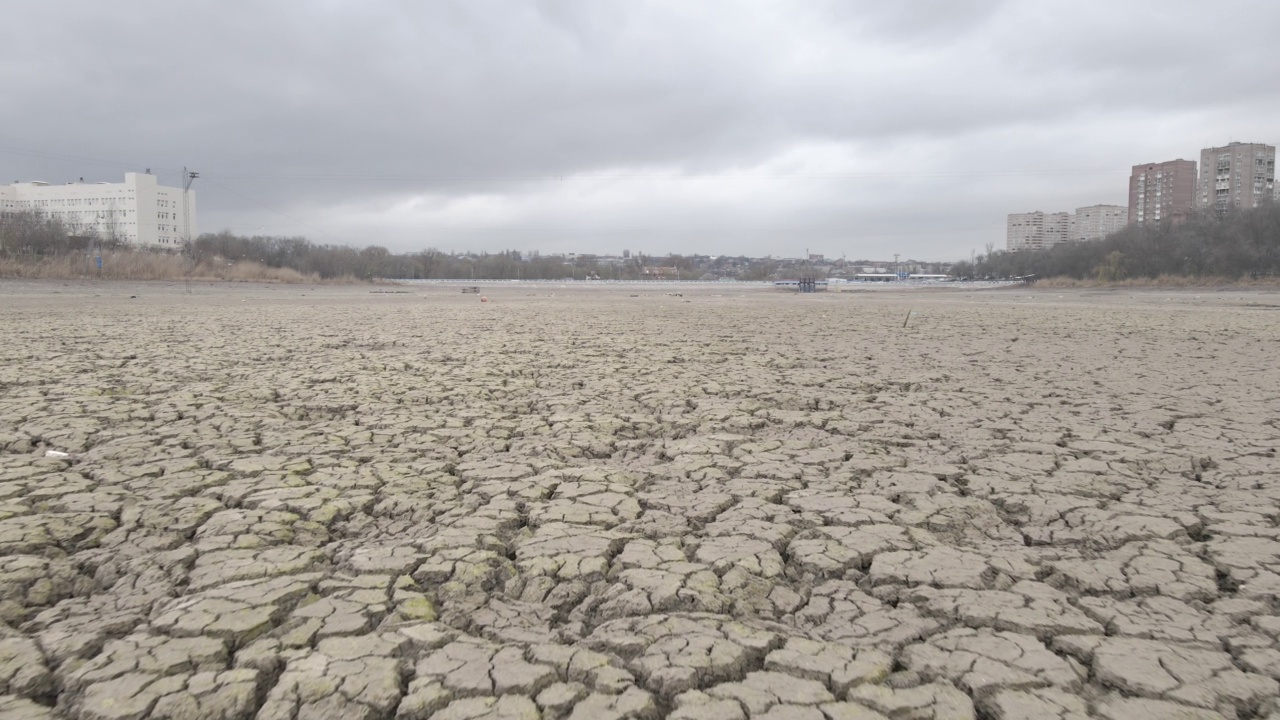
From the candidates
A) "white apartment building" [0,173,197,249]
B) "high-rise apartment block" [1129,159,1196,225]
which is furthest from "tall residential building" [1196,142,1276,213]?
"white apartment building" [0,173,197,249]

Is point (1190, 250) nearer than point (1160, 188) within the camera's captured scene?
Yes

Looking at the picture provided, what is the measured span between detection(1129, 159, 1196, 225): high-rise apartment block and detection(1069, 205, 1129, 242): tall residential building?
2223cm

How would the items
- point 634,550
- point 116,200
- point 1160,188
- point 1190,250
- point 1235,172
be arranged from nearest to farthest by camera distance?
1. point 634,550
2. point 1190,250
3. point 116,200
4. point 1235,172
5. point 1160,188

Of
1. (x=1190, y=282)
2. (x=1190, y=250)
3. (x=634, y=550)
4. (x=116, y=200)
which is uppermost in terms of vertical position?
(x=116, y=200)

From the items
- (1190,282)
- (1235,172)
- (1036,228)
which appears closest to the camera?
(1190,282)

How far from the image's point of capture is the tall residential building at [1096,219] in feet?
345

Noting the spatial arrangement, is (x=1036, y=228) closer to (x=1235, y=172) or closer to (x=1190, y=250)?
(x=1235, y=172)

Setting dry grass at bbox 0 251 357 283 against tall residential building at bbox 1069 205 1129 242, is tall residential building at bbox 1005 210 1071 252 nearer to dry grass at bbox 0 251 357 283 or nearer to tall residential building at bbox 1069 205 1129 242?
tall residential building at bbox 1069 205 1129 242

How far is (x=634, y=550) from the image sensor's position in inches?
106

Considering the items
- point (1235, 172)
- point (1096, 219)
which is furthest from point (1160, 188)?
point (1096, 219)

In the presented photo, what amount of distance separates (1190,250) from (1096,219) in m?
77.7

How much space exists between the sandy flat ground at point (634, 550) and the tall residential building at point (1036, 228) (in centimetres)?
12718

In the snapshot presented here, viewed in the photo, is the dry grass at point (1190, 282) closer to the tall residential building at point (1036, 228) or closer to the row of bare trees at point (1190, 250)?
the row of bare trees at point (1190, 250)

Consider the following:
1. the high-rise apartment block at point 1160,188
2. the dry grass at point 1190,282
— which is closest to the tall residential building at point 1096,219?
the high-rise apartment block at point 1160,188
